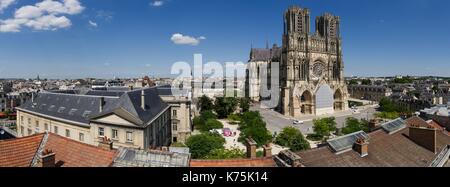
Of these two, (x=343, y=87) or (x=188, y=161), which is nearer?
→ (x=188, y=161)

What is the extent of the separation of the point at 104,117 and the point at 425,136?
26840 millimetres

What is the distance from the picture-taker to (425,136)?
54.5 ft

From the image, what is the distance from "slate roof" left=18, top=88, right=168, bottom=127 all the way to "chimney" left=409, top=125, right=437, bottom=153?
22068 millimetres

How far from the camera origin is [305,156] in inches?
535

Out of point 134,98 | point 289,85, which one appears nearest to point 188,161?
point 134,98

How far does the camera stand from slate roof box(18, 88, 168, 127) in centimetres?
2928

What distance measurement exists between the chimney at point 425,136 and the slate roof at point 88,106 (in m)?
22.1

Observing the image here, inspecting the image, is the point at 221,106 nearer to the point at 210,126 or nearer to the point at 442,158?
the point at 210,126

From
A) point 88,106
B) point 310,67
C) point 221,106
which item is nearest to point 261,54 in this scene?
point 310,67

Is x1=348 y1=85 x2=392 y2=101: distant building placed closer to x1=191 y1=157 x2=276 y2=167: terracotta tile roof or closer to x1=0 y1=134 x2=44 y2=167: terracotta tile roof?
x1=191 y1=157 x2=276 y2=167: terracotta tile roof

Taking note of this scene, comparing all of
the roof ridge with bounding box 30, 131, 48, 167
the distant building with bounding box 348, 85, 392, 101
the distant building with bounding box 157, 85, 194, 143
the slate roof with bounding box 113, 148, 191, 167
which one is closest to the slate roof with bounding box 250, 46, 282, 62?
the distant building with bounding box 348, 85, 392, 101

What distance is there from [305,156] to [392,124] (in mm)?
9525

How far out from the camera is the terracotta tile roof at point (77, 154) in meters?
12.2

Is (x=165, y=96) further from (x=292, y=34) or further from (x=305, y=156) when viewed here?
(x=292, y=34)
